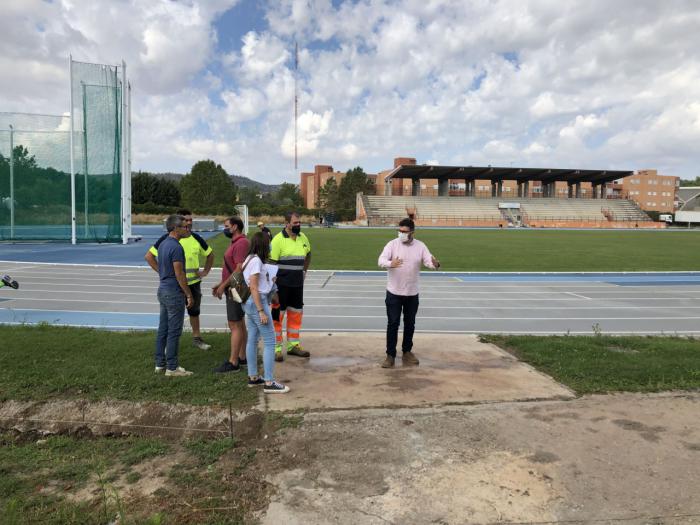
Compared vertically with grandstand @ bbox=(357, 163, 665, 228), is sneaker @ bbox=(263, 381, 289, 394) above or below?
below

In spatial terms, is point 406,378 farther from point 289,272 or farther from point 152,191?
point 152,191

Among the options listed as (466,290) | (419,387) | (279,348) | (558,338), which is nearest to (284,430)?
(419,387)

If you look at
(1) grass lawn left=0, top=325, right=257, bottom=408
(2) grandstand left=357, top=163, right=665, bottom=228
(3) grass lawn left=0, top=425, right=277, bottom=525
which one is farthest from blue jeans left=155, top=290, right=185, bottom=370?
(2) grandstand left=357, top=163, right=665, bottom=228

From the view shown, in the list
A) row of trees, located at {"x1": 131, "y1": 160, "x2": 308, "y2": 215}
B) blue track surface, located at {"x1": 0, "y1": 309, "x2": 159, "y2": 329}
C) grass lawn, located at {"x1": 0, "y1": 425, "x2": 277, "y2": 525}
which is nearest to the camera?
grass lawn, located at {"x1": 0, "y1": 425, "x2": 277, "y2": 525}

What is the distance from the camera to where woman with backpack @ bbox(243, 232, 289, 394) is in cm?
463

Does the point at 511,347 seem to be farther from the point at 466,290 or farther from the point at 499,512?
the point at 466,290

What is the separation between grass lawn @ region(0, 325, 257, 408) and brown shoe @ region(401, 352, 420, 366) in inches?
71.3

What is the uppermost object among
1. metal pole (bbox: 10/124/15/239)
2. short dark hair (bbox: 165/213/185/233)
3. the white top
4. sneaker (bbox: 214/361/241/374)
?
metal pole (bbox: 10/124/15/239)

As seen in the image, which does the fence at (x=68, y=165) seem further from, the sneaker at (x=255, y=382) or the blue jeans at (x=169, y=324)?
the sneaker at (x=255, y=382)

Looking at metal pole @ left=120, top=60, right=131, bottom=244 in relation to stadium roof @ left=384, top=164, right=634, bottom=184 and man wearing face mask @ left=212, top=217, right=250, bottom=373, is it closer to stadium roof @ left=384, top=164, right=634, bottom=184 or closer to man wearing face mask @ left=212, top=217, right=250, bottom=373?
man wearing face mask @ left=212, top=217, right=250, bottom=373

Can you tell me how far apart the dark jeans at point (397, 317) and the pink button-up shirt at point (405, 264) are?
0.26 feet

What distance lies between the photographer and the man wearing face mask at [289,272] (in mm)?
5895

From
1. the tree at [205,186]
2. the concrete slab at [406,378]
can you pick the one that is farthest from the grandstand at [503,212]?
the concrete slab at [406,378]

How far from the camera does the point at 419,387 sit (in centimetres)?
489
